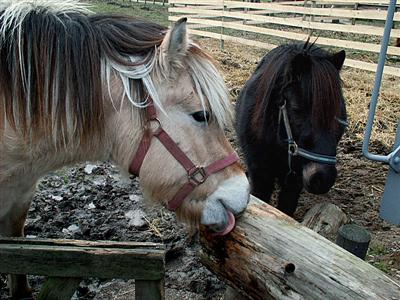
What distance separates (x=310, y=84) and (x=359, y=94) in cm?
469

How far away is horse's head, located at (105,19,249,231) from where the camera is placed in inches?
75.5

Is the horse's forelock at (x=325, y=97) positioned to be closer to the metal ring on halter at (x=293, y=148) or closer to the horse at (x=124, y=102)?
the metal ring on halter at (x=293, y=148)

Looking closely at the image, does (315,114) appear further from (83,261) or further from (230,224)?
(83,261)

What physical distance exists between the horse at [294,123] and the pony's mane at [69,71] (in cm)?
122

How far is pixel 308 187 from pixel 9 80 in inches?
81.7

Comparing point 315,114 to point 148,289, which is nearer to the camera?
point 148,289

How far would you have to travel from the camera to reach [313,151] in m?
2.98

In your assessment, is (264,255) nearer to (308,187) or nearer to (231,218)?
(231,218)

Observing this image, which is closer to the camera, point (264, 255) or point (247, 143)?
point (264, 255)

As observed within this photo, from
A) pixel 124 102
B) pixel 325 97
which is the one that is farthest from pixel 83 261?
pixel 325 97

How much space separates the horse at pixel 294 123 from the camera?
2.98m

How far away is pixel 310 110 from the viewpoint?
3021 mm

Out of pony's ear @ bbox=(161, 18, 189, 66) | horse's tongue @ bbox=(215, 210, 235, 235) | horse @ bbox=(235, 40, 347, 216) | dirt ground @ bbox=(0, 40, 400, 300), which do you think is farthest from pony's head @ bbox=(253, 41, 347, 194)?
pony's ear @ bbox=(161, 18, 189, 66)

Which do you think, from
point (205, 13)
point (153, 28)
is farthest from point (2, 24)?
point (205, 13)
